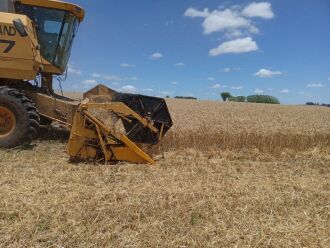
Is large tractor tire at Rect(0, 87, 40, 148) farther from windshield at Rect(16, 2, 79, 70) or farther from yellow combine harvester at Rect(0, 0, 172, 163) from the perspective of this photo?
windshield at Rect(16, 2, 79, 70)

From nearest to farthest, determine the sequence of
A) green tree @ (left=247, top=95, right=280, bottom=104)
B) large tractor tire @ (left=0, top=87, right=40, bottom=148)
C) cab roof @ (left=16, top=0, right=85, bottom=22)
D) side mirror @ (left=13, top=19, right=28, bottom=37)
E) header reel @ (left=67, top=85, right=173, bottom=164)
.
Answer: header reel @ (left=67, top=85, right=173, bottom=164) → large tractor tire @ (left=0, top=87, right=40, bottom=148) → side mirror @ (left=13, top=19, right=28, bottom=37) → cab roof @ (left=16, top=0, right=85, bottom=22) → green tree @ (left=247, top=95, right=280, bottom=104)

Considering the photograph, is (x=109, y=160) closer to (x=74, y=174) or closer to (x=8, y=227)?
(x=74, y=174)

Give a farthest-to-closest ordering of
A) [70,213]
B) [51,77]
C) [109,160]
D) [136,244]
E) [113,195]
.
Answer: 1. [51,77]
2. [109,160]
3. [113,195]
4. [70,213]
5. [136,244]

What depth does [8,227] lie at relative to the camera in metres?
3.64

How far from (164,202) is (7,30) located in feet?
15.2

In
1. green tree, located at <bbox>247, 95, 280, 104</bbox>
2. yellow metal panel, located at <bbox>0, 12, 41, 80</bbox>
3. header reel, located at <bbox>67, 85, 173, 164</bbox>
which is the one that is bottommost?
header reel, located at <bbox>67, 85, 173, 164</bbox>

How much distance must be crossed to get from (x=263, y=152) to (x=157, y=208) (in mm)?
3915

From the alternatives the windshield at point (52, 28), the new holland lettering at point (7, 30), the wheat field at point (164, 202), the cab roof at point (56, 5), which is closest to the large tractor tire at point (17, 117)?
the wheat field at point (164, 202)

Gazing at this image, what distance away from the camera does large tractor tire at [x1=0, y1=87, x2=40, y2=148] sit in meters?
6.77

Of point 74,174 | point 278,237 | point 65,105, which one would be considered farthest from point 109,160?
point 278,237

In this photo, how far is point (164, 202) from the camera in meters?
4.29

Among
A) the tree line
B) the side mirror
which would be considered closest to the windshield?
the side mirror

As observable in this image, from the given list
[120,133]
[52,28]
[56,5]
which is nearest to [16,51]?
[52,28]

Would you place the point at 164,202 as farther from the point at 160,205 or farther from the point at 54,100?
the point at 54,100
